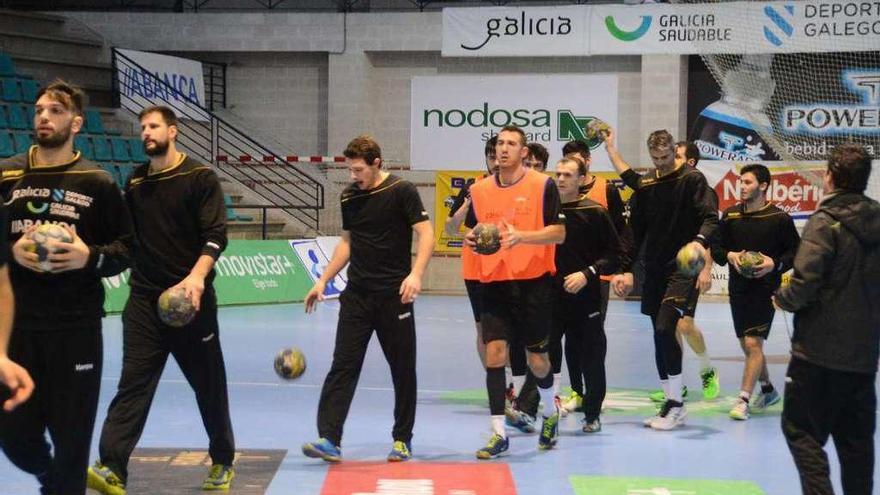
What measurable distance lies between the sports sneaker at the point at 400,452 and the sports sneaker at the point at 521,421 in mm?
1318

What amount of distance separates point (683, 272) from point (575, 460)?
5.47ft

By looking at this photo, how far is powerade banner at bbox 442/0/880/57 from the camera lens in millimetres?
21938

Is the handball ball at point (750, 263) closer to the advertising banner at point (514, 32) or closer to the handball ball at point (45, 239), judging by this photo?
the handball ball at point (45, 239)

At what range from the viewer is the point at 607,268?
9.34m

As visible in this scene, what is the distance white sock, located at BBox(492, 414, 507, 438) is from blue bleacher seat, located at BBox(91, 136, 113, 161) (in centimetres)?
1570

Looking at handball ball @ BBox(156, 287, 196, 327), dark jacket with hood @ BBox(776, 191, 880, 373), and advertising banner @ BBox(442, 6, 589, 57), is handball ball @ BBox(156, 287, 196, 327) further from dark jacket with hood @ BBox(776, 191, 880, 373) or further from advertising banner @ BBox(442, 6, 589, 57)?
advertising banner @ BBox(442, 6, 589, 57)

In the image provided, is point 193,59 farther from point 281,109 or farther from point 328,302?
point 328,302

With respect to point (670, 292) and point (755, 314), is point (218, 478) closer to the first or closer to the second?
point (670, 292)

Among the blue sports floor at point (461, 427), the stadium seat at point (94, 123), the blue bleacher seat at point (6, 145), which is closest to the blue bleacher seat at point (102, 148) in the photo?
the stadium seat at point (94, 123)

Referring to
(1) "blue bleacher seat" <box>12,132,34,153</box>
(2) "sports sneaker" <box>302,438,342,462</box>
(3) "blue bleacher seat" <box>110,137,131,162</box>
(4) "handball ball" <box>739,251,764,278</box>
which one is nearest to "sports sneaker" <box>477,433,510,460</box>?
(2) "sports sneaker" <box>302,438,342,462</box>

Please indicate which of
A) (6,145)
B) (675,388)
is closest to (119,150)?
(6,145)

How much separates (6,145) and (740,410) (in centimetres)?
1418

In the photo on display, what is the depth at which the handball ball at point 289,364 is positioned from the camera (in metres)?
8.17

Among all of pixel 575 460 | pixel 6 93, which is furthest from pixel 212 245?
pixel 6 93
